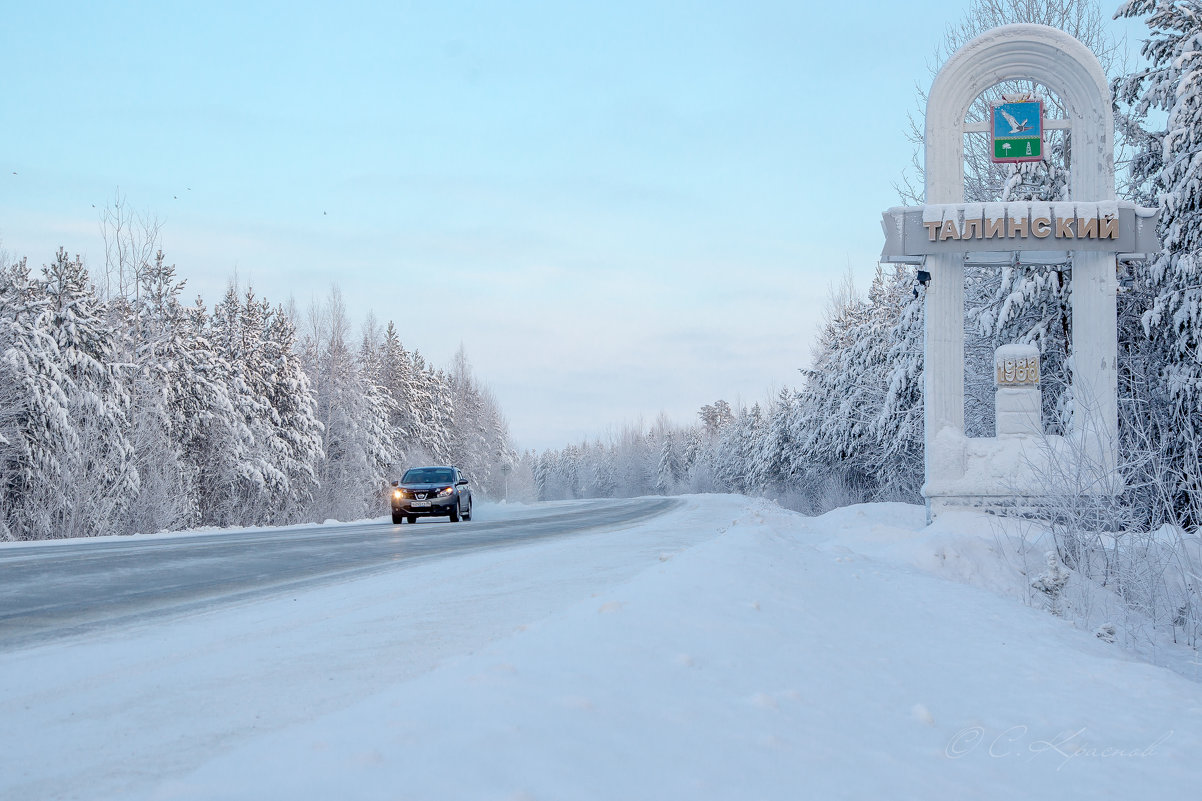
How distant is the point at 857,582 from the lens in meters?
8.59

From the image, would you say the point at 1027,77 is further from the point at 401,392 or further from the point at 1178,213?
the point at 401,392

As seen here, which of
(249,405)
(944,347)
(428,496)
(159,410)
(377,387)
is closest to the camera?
(944,347)

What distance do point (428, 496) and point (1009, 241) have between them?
55.0 ft

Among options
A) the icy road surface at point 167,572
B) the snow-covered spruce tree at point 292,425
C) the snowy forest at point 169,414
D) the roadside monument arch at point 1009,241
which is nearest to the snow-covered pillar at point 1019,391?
the roadside monument arch at point 1009,241

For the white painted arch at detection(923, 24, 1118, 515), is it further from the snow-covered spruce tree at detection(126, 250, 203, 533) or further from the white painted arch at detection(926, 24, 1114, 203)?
the snow-covered spruce tree at detection(126, 250, 203, 533)

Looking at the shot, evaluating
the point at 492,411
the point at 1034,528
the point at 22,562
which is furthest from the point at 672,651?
the point at 492,411

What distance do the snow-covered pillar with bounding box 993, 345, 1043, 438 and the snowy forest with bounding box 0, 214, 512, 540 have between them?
25.4 metres

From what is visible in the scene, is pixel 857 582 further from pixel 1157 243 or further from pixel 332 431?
pixel 332 431

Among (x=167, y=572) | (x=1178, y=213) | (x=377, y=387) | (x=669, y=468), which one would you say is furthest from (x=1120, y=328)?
(x=669, y=468)

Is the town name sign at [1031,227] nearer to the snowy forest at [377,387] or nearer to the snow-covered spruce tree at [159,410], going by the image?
→ the snowy forest at [377,387]

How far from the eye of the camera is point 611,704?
349 centimetres

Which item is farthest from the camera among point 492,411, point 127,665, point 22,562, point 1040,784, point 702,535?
point 492,411

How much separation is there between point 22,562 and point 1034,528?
1410cm

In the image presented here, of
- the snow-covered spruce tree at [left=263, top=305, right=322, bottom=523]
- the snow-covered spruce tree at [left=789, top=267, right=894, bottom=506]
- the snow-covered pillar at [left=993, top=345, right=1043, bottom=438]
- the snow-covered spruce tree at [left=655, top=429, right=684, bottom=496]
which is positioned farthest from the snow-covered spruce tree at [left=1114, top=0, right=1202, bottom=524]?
A: the snow-covered spruce tree at [left=655, top=429, right=684, bottom=496]
